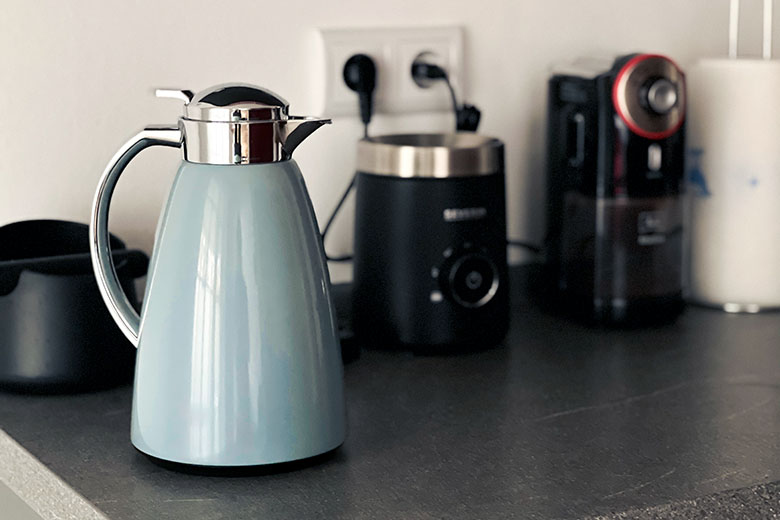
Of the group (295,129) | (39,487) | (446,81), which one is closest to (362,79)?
(446,81)

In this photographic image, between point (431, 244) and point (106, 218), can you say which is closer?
point (106, 218)

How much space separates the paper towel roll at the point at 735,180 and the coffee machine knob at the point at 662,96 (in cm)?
11

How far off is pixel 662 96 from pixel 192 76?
47 centimetres

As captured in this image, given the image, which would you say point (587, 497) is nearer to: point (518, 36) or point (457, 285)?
point (457, 285)

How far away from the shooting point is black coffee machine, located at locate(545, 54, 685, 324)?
1.08m

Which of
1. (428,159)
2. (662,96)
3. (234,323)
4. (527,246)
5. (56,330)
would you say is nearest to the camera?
(234,323)

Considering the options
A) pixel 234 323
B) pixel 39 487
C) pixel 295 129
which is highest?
pixel 295 129

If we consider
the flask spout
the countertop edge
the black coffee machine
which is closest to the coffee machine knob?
the black coffee machine

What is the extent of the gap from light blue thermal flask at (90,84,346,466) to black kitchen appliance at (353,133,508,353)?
278mm

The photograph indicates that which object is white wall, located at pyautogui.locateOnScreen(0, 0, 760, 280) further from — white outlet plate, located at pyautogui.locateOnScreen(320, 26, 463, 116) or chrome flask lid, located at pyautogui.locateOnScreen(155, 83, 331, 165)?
chrome flask lid, located at pyautogui.locateOnScreen(155, 83, 331, 165)

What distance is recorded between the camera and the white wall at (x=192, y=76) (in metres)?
0.97

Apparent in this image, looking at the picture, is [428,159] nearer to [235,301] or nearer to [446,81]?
[446,81]

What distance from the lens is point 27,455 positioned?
2.49 ft

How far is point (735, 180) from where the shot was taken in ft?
3.84
